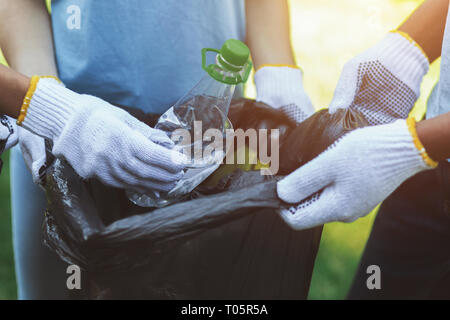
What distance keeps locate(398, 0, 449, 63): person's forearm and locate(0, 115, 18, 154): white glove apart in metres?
1.04

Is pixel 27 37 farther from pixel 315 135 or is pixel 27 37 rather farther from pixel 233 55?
pixel 315 135

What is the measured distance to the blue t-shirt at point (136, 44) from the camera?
3.32 ft

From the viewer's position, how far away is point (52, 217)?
815 millimetres

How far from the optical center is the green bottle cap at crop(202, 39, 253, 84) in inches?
31.3

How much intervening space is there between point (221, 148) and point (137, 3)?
1.40 feet

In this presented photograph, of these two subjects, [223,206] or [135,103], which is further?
[135,103]

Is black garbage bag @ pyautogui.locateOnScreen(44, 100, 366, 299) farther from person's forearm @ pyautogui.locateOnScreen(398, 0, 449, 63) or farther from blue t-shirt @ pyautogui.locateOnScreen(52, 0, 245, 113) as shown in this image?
person's forearm @ pyautogui.locateOnScreen(398, 0, 449, 63)

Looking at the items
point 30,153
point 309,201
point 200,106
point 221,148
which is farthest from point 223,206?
point 30,153

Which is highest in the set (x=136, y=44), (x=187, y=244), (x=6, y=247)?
(x=136, y=44)

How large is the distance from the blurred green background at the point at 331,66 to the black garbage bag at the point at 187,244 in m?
0.88

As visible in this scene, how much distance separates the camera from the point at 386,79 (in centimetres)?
103

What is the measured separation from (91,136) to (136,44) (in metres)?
0.33

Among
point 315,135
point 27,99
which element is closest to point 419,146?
point 315,135

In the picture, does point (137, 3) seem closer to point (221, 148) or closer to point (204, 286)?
point (221, 148)
